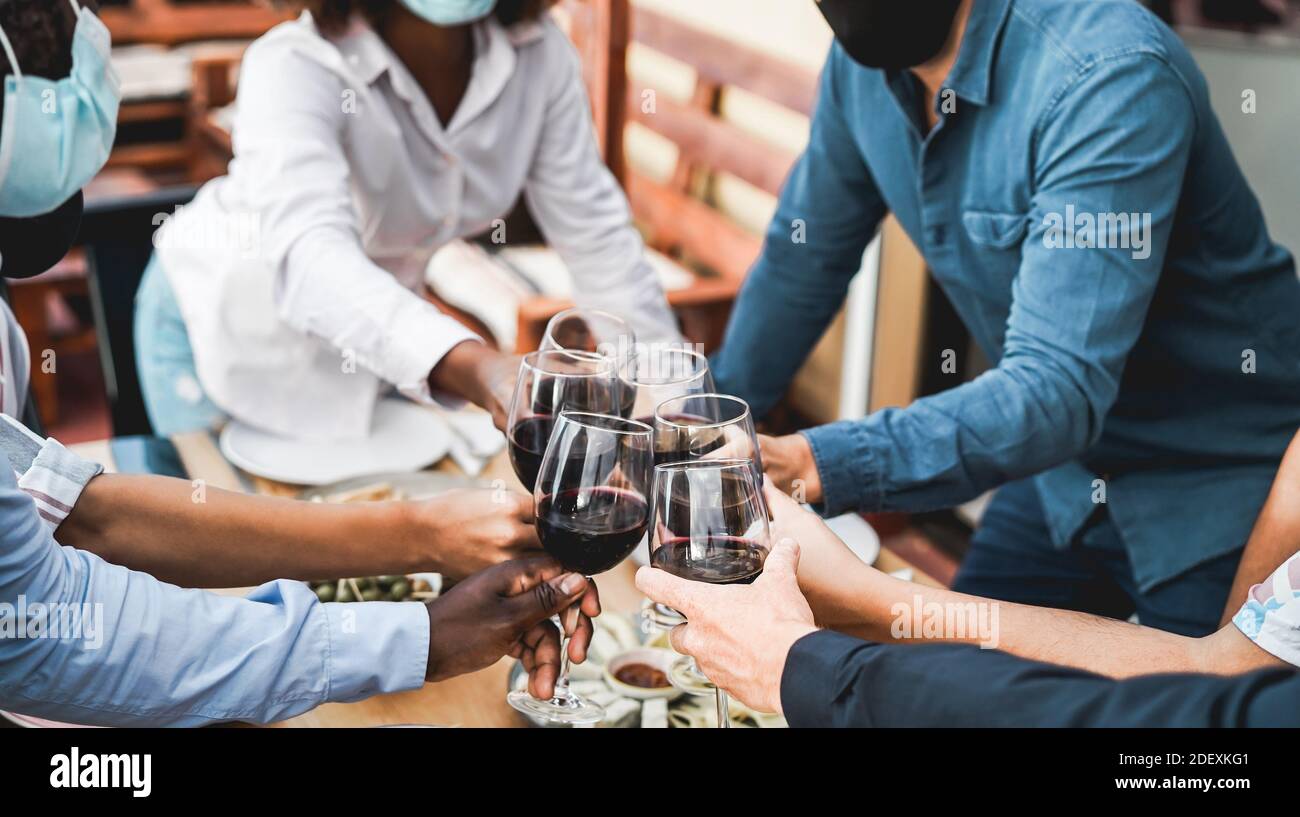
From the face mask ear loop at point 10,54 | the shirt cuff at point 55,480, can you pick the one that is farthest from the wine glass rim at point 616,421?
the face mask ear loop at point 10,54

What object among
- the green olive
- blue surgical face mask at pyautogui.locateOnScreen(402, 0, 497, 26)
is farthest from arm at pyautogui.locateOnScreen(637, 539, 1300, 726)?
blue surgical face mask at pyautogui.locateOnScreen(402, 0, 497, 26)

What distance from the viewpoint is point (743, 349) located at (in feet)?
7.06

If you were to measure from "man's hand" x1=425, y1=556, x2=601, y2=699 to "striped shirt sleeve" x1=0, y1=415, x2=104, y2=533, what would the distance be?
0.43 meters

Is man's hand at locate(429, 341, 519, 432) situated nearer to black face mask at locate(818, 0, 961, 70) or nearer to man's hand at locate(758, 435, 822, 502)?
man's hand at locate(758, 435, 822, 502)

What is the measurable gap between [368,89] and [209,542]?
90cm

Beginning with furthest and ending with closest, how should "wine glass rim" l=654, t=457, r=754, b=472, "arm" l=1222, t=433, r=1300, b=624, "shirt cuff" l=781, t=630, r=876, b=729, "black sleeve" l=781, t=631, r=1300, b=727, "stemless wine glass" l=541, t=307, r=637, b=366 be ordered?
1. "stemless wine glass" l=541, t=307, r=637, b=366
2. "arm" l=1222, t=433, r=1300, b=624
3. "wine glass rim" l=654, t=457, r=754, b=472
4. "shirt cuff" l=781, t=630, r=876, b=729
5. "black sleeve" l=781, t=631, r=1300, b=727

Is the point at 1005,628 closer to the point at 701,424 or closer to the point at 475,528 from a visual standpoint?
the point at 701,424

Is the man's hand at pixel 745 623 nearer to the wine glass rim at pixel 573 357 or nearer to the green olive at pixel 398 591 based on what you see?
the wine glass rim at pixel 573 357

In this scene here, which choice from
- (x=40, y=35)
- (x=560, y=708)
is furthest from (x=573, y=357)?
(x=40, y=35)

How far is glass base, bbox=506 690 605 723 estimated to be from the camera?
1.31 meters

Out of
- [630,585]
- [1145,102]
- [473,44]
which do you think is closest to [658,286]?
[473,44]

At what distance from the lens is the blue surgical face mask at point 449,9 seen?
1996 millimetres

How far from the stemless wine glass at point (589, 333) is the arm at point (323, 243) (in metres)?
0.15

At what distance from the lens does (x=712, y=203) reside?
166 inches
